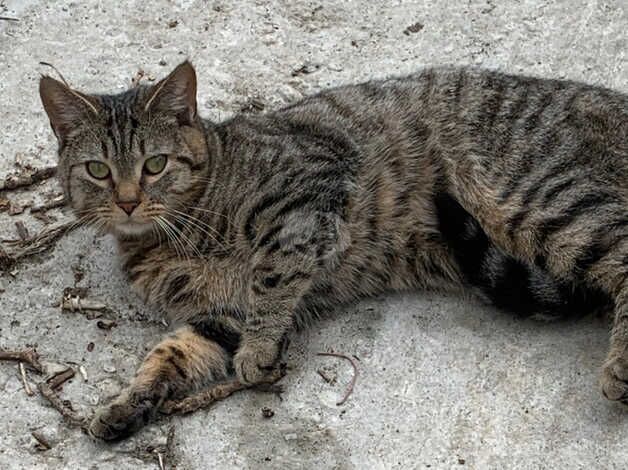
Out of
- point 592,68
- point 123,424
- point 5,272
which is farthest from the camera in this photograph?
point 592,68

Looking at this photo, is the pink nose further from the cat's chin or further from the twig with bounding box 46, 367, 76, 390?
the twig with bounding box 46, 367, 76, 390

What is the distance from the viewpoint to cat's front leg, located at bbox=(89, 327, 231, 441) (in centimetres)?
340

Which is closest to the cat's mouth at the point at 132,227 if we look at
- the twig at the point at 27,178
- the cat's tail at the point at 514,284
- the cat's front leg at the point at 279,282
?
the cat's front leg at the point at 279,282

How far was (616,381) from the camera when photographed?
336 cm

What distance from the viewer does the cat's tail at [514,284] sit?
3.67 meters

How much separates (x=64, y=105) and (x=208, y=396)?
129 centimetres

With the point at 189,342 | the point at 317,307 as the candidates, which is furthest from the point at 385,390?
the point at 189,342

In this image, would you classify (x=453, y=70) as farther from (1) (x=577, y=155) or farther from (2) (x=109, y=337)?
(2) (x=109, y=337)

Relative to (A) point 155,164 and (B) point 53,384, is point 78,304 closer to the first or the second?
(B) point 53,384

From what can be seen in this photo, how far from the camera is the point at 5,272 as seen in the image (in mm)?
4117

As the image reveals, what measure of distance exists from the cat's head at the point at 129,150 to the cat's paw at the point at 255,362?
63 cm

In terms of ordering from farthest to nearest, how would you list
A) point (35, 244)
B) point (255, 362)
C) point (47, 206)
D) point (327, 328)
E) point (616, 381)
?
point (47, 206), point (35, 244), point (327, 328), point (255, 362), point (616, 381)

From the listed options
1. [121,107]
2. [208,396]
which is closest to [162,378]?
[208,396]

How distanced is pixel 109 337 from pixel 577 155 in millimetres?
2023
